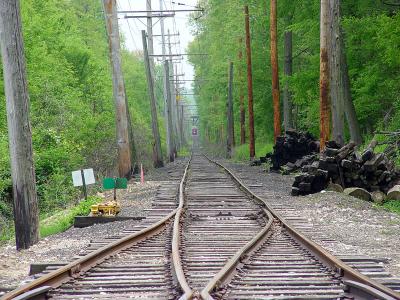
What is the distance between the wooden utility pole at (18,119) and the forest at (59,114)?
6.92 meters

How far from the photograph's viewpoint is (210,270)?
21.4ft

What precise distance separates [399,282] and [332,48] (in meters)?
13.6

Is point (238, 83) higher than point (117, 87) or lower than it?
higher

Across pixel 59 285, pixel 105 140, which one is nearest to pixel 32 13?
pixel 105 140

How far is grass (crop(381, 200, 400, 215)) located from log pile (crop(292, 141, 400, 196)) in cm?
76

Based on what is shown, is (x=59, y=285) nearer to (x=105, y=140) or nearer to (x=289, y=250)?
(x=289, y=250)

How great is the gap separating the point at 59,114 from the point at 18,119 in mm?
17935

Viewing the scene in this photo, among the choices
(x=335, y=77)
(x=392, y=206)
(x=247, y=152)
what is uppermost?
(x=335, y=77)

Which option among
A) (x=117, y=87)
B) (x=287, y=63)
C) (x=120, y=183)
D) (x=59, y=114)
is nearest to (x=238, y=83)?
(x=287, y=63)

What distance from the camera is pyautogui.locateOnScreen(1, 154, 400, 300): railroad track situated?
5402mm

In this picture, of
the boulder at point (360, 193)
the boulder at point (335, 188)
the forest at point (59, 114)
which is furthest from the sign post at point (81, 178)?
the boulder at point (360, 193)

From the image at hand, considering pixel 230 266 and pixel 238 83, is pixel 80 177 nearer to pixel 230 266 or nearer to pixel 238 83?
pixel 230 266

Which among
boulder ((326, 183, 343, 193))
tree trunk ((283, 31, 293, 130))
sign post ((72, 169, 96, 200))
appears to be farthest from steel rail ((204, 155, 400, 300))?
tree trunk ((283, 31, 293, 130))

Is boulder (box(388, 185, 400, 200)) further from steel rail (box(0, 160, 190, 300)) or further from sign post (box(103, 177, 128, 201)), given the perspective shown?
steel rail (box(0, 160, 190, 300))
